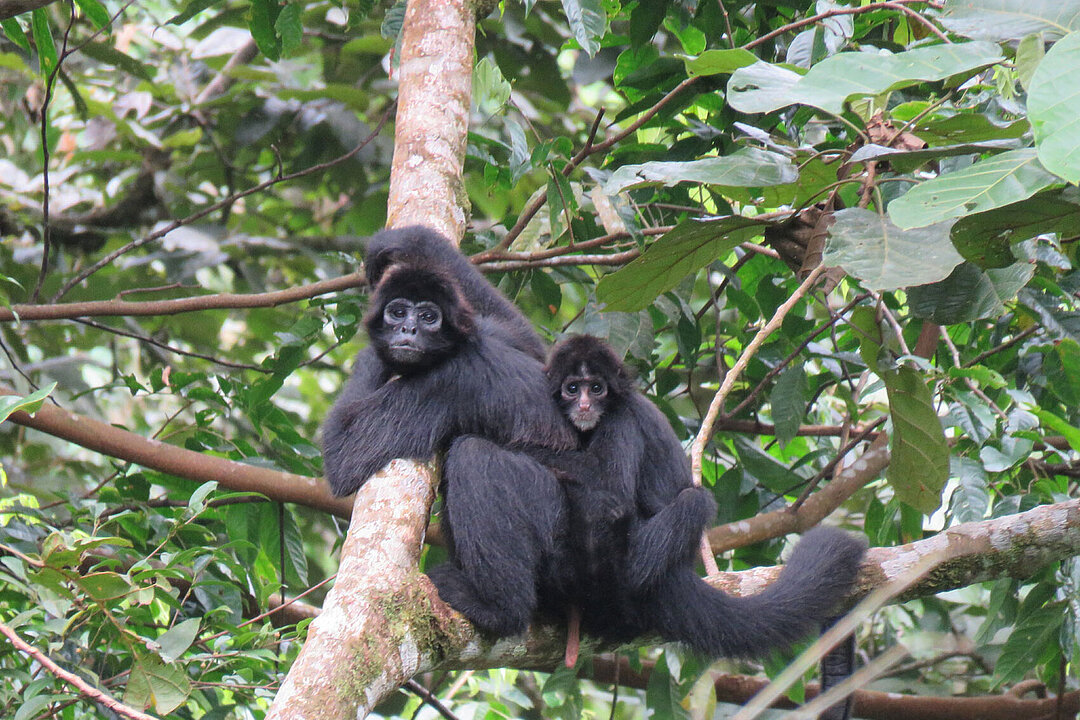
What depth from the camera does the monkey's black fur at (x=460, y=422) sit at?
436 centimetres

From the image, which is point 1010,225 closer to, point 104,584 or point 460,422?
point 460,422

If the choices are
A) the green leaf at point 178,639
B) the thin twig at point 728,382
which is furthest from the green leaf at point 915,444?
the green leaf at point 178,639

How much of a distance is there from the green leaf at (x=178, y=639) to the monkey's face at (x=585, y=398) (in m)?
1.97

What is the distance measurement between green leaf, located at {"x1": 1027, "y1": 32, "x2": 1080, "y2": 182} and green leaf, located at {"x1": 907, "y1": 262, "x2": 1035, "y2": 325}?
135 centimetres

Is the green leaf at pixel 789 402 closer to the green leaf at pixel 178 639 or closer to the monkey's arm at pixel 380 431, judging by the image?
the monkey's arm at pixel 380 431

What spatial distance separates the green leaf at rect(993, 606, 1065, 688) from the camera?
5191mm

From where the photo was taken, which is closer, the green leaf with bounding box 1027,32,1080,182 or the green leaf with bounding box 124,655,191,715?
the green leaf with bounding box 1027,32,1080,182

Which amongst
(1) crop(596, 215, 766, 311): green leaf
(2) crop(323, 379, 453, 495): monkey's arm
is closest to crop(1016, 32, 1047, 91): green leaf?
(1) crop(596, 215, 766, 311): green leaf

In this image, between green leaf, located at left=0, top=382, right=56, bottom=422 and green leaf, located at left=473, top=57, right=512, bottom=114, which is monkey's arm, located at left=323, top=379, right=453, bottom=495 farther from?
green leaf, located at left=473, top=57, right=512, bottom=114

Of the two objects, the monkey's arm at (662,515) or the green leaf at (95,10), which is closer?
the monkey's arm at (662,515)

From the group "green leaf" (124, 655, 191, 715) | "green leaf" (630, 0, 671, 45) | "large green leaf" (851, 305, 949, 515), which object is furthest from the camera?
"green leaf" (630, 0, 671, 45)

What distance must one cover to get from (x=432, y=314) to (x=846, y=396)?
2700 millimetres

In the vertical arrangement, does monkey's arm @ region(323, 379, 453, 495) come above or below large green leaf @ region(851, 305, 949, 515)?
above

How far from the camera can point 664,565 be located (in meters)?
4.54
